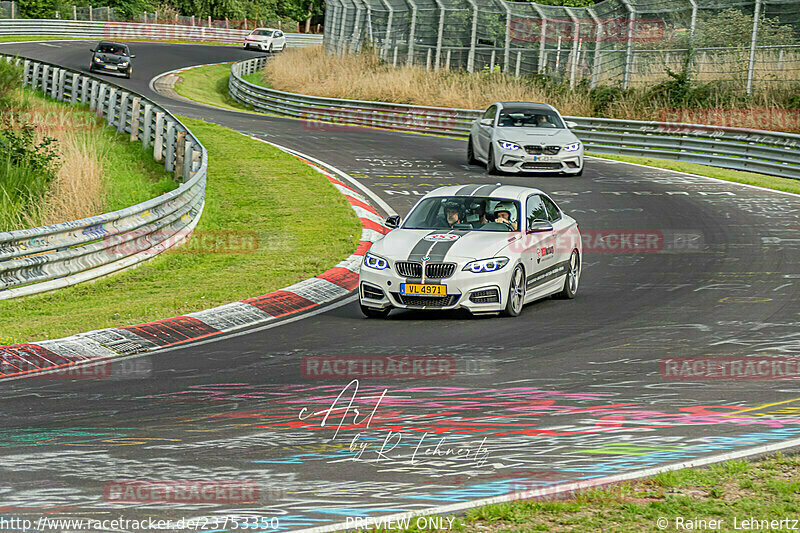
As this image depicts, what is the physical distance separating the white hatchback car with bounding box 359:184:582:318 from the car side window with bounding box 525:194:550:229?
15 mm

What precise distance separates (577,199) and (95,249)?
1036 centimetres

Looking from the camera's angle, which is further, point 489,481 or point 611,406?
point 611,406

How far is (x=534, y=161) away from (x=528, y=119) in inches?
48.4

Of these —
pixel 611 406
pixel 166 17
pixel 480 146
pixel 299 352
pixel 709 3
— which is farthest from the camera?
pixel 166 17

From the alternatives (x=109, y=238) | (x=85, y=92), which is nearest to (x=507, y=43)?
(x=85, y=92)

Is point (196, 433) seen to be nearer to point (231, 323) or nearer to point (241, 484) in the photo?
point (241, 484)

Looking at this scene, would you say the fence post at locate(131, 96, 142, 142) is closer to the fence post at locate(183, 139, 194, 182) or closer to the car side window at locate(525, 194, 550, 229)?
the fence post at locate(183, 139, 194, 182)

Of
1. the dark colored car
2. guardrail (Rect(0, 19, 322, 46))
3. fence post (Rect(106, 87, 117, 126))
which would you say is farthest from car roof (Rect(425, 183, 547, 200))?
guardrail (Rect(0, 19, 322, 46))

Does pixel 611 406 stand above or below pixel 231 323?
above

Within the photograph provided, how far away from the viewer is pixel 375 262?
12.2 metres

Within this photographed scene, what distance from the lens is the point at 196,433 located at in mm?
7281

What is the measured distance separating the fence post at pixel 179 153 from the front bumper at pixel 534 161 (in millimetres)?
6964

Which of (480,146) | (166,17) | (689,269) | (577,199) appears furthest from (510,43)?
(166,17)

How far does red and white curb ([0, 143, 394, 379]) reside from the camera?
10102mm
